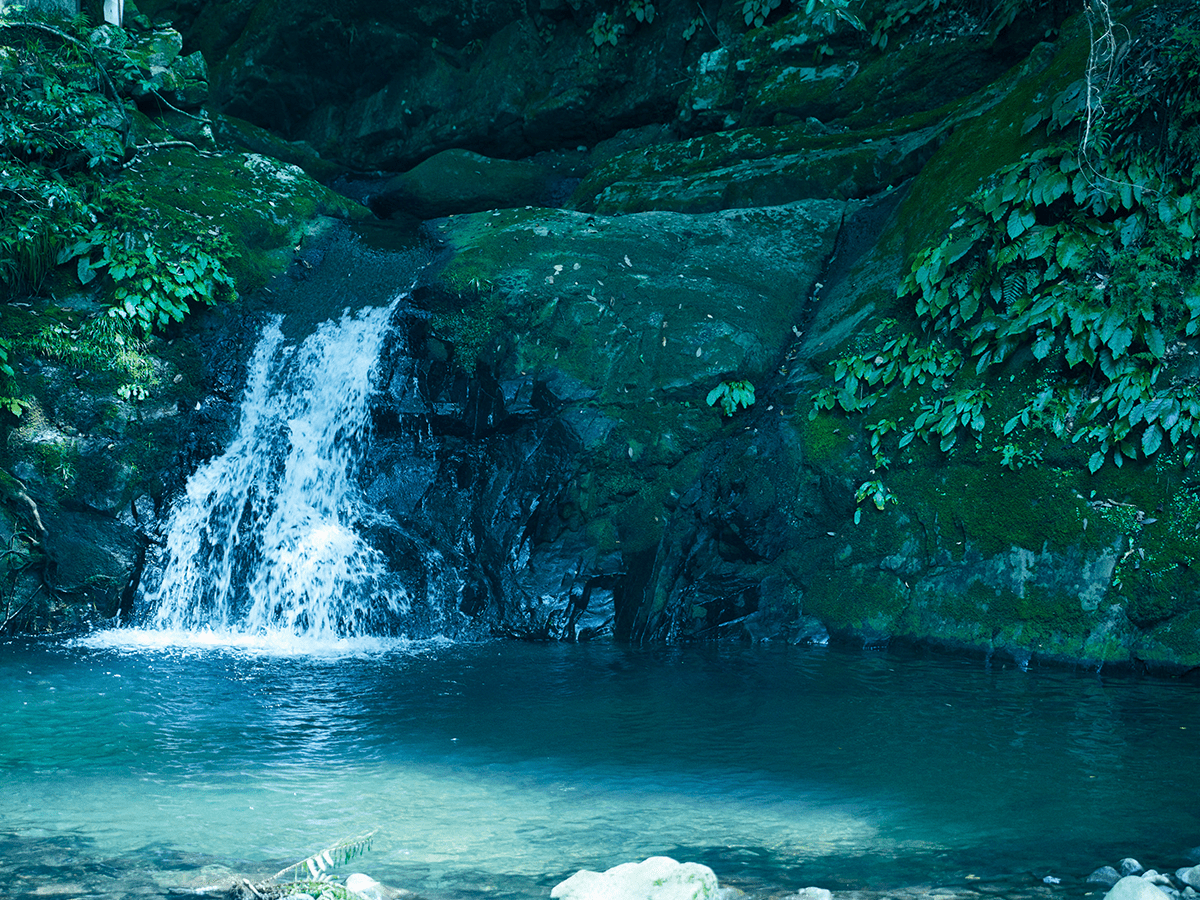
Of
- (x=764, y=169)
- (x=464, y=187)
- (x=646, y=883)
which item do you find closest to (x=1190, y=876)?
(x=646, y=883)

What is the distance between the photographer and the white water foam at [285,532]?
866 centimetres

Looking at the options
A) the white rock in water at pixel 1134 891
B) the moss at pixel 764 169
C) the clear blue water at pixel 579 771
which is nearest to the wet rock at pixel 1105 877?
the clear blue water at pixel 579 771

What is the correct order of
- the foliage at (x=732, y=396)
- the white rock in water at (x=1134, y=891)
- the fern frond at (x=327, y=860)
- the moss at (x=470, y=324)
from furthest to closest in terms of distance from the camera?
the moss at (x=470, y=324), the foliage at (x=732, y=396), the fern frond at (x=327, y=860), the white rock in water at (x=1134, y=891)

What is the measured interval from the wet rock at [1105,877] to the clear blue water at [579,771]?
7 cm

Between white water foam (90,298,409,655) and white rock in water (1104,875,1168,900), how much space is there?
6.34 m

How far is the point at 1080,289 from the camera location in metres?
7.54

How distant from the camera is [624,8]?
618 inches

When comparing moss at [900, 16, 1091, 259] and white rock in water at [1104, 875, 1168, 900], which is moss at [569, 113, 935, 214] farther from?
white rock in water at [1104, 875, 1168, 900]

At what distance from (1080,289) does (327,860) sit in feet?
24.0

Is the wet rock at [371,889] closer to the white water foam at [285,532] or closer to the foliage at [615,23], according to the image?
the white water foam at [285,532]

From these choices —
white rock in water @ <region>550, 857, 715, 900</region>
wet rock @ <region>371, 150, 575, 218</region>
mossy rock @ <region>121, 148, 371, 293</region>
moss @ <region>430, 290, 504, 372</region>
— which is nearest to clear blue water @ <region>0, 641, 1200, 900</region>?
white rock in water @ <region>550, 857, 715, 900</region>

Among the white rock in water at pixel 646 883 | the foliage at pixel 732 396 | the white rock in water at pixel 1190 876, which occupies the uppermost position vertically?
the foliage at pixel 732 396

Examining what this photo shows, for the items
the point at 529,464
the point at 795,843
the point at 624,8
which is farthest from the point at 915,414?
the point at 624,8

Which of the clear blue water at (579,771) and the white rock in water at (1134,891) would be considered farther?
the clear blue water at (579,771)
